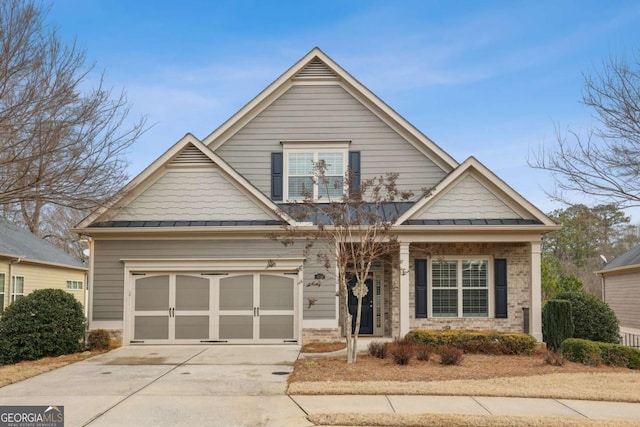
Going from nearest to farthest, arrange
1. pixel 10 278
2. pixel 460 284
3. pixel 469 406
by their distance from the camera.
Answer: pixel 469 406 → pixel 460 284 → pixel 10 278

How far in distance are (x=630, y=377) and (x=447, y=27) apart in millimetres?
11053

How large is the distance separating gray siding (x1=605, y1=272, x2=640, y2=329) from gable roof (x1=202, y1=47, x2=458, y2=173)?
13.4 m

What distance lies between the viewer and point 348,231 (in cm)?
1411

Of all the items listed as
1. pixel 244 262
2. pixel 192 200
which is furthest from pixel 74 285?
pixel 244 262

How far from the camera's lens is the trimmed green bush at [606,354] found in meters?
13.6

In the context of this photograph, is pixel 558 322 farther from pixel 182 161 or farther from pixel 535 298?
pixel 182 161

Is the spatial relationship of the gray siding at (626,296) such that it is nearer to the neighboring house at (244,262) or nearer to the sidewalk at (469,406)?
the neighboring house at (244,262)

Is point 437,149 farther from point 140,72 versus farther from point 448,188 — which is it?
point 140,72

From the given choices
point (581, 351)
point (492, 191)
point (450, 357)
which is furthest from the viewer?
point (492, 191)

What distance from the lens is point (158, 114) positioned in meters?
16.2

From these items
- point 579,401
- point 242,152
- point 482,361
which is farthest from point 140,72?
point 579,401

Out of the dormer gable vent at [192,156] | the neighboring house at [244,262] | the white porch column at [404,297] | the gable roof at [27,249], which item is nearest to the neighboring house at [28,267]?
the gable roof at [27,249]

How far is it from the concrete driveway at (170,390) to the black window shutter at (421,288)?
4592mm

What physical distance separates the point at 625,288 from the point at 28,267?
84.1 ft
